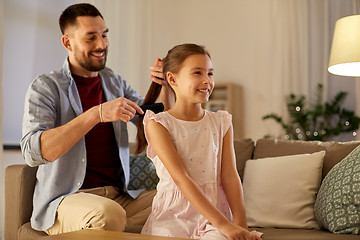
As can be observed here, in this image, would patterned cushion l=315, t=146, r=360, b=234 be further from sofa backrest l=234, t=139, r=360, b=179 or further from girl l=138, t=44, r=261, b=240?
girl l=138, t=44, r=261, b=240

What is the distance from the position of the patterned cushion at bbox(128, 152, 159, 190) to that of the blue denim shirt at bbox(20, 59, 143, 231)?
0.26 meters

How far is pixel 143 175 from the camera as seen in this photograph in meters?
2.39

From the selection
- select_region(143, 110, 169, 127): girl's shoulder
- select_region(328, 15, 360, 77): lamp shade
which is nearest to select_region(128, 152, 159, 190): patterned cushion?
select_region(143, 110, 169, 127): girl's shoulder

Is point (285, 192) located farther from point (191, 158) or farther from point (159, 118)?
point (159, 118)

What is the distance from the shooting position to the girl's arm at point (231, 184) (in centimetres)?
156

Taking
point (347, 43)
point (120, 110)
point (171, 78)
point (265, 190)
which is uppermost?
point (347, 43)

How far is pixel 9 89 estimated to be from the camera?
3436mm

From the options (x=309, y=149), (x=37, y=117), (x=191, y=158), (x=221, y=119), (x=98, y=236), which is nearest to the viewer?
(x=98, y=236)

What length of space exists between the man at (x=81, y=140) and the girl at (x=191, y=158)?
0.58 ft

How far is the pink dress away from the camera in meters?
1.55

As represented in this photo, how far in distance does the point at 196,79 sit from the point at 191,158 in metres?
0.30

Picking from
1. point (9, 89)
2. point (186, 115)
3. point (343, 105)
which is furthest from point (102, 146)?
point (343, 105)

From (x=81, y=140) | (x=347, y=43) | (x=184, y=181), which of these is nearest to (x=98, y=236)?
(x=184, y=181)

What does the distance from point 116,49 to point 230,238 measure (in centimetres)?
306
